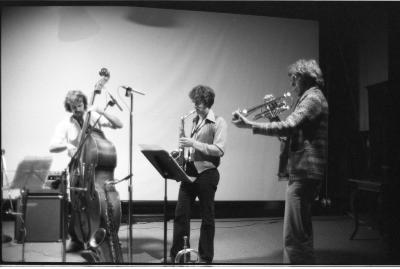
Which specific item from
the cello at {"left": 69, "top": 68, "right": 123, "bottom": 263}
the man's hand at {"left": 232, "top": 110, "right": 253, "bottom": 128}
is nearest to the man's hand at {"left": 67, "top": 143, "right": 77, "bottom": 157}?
the cello at {"left": 69, "top": 68, "right": 123, "bottom": 263}

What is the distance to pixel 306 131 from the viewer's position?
299cm

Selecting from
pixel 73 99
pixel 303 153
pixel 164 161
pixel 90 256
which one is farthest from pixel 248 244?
pixel 73 99

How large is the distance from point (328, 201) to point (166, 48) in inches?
85.6

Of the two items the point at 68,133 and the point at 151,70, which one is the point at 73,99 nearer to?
the point at 68,133

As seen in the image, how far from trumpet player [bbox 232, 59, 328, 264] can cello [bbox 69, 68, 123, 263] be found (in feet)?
3.85

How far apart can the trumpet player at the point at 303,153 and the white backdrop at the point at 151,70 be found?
1.23m

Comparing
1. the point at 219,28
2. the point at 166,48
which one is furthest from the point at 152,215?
the point at 219,28

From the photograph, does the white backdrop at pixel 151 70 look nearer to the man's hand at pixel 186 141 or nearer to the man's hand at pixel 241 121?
the man's hand at pixel 186 141

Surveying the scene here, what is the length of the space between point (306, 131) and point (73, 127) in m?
2.02

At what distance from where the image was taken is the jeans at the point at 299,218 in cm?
293

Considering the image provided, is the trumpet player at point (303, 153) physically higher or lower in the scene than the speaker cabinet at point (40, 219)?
higher

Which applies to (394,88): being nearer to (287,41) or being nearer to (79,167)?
(287,41)

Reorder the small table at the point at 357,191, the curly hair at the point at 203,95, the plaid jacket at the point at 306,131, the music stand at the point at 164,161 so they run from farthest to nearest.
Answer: the small table at the point at 357,191, the curly hair at the point at 203,95, the plaid jacket at the point at 306,131, the music stand at the point at 164,161

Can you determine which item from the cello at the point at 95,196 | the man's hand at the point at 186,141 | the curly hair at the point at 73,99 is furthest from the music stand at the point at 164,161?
the curly hair at the point at 73,99
